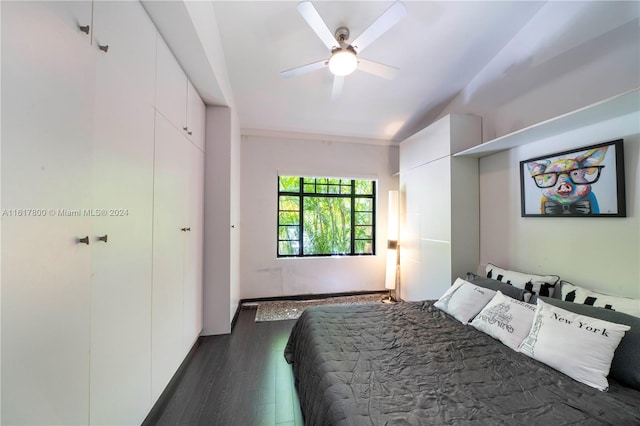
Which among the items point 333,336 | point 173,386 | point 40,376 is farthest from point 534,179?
point 173,386

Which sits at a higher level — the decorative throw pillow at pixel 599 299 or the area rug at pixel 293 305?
the decorative throw pillow at pixel 599 299

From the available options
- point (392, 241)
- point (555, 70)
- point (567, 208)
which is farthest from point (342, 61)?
point (392, 241)

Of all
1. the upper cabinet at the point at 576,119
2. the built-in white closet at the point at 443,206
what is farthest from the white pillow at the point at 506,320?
the upper cabinet at the point at 576,119

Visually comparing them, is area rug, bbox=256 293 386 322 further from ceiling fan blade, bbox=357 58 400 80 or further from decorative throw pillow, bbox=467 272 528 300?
ceiling fan blade, bbox=357 58 400 80

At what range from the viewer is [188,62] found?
186 centimetres

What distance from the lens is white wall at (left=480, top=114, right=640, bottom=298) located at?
5.02 ft

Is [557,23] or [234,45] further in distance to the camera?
[234,45]

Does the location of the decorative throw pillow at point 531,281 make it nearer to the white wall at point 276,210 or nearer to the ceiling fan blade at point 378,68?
the white wall at point 276,210

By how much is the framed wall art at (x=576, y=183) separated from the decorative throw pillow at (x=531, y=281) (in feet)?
1.79

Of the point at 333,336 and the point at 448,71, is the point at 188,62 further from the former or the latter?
the point at 448,71

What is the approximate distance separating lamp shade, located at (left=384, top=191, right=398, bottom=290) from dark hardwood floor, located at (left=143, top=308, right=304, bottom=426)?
192 centimetres

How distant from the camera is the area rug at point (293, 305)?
3152 mm

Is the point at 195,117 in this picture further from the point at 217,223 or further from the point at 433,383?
the point at 433,383

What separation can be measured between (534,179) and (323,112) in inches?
99.6
